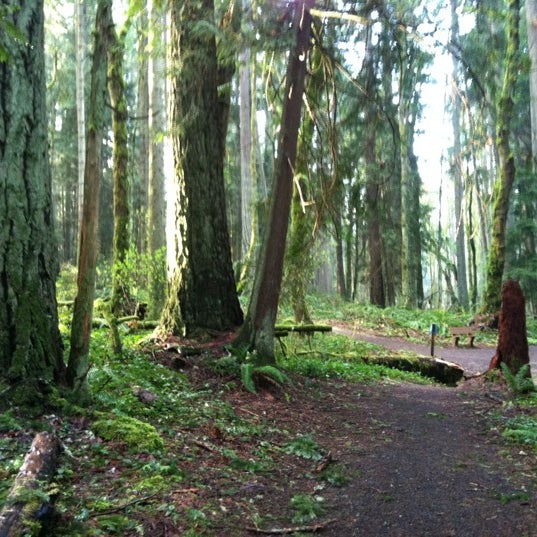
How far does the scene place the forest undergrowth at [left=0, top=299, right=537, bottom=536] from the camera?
134 inches

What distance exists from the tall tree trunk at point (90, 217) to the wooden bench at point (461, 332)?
13.5 metres

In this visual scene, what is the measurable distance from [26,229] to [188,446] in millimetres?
2354

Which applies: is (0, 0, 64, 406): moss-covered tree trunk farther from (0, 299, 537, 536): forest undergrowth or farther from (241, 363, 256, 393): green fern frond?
(241, 363, 256, 393): green fern frond

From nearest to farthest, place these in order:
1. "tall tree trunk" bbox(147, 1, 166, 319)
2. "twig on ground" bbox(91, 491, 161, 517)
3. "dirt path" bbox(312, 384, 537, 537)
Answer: "twig on ground" bbox(91, 491, 161, 517), "dirt path" bbox(312, 384, 537, 537), "tall tree trunk" bbox(147, 1, 166, 319)

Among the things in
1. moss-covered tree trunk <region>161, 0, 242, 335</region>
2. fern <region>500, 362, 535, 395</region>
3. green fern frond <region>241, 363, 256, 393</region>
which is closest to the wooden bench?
fern <region>500, 362, 535, 395</region>

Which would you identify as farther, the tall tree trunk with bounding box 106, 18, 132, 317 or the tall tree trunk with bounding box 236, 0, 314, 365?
the tall tree trunk with bounding box 106, 18, 132, 317

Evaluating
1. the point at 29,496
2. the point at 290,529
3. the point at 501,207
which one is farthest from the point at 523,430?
the point at 501,207

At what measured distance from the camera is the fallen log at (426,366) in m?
11.4

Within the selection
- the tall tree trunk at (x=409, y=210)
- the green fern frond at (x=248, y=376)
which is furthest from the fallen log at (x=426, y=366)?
the tall tree trunk at (x=409, y=210)

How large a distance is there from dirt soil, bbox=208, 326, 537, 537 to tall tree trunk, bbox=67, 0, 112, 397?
199cm

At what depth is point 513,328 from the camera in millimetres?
9203

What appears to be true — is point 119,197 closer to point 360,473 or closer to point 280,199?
point 280,199

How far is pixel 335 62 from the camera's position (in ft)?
28.3

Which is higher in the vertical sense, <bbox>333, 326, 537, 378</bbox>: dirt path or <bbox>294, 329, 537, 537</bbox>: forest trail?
<bbox>294, 329, 537, 537</bbox>: forest trail
